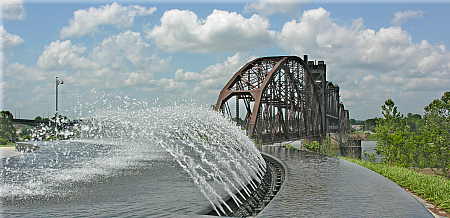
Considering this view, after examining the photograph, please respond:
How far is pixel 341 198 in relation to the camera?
7473 mm

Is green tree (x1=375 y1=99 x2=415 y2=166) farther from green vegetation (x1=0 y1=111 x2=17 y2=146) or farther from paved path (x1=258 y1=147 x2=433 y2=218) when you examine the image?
green vegetation (x1=0 y1=111 x2=17 y2=146)

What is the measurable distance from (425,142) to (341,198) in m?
19.3

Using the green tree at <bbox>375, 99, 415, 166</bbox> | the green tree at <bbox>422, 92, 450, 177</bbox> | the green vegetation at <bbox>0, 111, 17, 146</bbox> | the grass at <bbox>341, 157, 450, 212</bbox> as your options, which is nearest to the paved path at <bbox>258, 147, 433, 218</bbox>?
the grass at <bbox>341, 157, 450, 212</bbox>

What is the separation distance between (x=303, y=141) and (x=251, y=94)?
37.0ft

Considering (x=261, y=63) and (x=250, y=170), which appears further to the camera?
(x=261, y=63)

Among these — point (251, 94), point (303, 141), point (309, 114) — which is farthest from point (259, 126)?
point (309, 114)

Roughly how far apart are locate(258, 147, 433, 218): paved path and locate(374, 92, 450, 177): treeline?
12.9 metres

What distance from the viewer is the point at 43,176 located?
11656mm

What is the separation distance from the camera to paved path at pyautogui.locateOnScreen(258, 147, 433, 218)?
6359mm

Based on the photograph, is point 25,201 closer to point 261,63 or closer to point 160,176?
point 160,176

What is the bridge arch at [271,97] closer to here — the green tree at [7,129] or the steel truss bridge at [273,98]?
the steel truss bridge at [273,98]

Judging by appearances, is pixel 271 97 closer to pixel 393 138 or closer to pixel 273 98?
pixel 273 98

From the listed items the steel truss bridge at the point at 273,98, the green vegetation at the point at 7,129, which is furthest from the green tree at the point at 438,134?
the green vegetation at the point at 7,129

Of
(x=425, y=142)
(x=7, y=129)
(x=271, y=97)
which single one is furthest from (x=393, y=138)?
(x=7, y=129)
